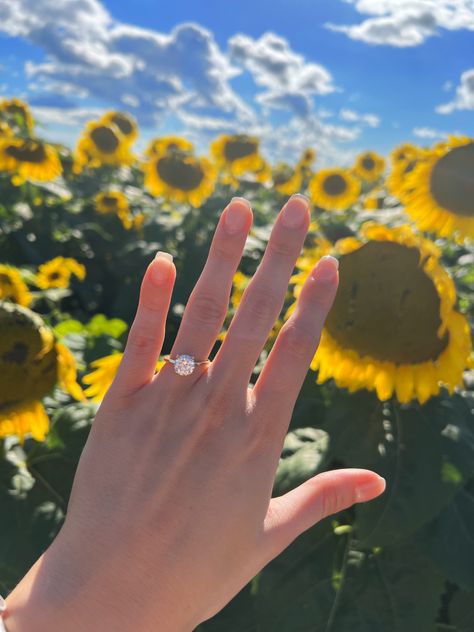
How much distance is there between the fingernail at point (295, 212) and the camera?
1.62 metres

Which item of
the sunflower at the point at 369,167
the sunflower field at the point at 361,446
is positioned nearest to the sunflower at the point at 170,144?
the sunflower at the point at 369,167

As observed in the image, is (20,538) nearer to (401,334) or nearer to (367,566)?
(367,566)

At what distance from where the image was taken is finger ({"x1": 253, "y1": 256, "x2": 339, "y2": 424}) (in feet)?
5.28

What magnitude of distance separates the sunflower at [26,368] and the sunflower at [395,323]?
92 centimetres

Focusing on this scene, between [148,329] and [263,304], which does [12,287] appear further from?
[263,304]

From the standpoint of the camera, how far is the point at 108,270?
612 cm

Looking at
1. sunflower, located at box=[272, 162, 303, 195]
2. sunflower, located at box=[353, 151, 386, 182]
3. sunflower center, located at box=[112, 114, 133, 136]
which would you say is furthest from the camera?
sunflower, located at box=[353, 151, 386, 182]

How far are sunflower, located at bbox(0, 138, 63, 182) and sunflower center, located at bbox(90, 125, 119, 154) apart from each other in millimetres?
2048

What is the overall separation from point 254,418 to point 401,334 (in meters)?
0.70

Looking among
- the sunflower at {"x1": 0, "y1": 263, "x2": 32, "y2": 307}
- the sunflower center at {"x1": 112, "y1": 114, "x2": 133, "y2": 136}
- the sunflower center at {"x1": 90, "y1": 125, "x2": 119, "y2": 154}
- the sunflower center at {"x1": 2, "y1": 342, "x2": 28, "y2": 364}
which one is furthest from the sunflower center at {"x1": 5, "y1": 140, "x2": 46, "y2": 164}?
the sunflower center at {"x1": 2, "y1": 342, "x2": 28, "y2": 364}

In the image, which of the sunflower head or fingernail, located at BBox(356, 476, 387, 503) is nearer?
fingernail, located at BBox(356, 476, 387, 503)

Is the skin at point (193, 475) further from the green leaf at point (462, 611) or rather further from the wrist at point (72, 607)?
the green leaf at point (462, 611)

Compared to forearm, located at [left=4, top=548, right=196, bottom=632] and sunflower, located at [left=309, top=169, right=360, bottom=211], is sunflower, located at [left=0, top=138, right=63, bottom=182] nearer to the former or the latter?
sunflower, located at [left=309, top=169, right=360, bottom=211]

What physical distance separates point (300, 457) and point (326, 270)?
0.61 metres
